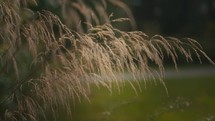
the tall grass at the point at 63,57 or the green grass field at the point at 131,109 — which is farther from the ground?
the tall grass at the point at 63,57

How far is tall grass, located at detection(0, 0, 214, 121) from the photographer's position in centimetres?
347

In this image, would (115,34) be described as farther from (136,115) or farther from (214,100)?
(214,100)

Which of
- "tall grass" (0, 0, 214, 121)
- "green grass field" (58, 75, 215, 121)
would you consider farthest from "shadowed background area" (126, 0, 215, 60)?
"tall grass" (0, 0, 214, 121)

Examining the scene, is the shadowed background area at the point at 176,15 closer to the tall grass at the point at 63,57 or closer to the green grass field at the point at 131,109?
the green grass field at the point at 131,109

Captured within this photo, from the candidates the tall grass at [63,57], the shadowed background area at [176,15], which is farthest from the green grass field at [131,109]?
the shadowed background area at [176,15]

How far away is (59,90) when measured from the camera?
11.4ft

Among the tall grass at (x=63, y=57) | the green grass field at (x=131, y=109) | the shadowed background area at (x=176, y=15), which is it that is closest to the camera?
the tall grass at (x=63, y=57)

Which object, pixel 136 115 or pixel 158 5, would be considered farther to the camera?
pixel 158 5

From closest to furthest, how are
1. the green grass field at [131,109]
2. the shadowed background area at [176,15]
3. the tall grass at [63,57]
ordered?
the tall grass at [63,57]
the green grass field at [131,109]
the shadowed background area at [176,15]

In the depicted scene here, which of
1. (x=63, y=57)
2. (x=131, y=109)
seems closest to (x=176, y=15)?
(x=131, y=109)

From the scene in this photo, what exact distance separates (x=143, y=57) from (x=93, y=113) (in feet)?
4.93

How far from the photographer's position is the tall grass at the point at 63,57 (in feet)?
11.4

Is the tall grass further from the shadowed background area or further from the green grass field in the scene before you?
the shadowed background area

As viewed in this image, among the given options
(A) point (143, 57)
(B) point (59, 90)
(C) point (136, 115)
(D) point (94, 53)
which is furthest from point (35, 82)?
(C) point (136, 115)
